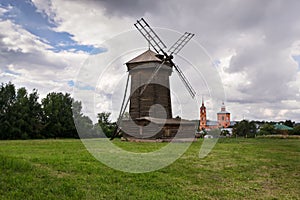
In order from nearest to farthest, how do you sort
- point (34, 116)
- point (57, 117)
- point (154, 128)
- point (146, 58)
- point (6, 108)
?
point (154, 128) → point (146, 58) → point (6, 108) → point (34, 116) → point (57, 117)

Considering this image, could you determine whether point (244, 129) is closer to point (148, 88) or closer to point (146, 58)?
point (148, 88)

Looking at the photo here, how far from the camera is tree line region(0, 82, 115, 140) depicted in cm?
4447

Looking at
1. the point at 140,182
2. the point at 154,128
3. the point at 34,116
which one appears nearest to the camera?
the point at 140,182

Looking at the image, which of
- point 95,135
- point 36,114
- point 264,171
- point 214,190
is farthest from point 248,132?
point 214,190

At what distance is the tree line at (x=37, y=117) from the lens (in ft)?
146

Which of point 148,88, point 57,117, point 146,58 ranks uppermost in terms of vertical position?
point 146,58

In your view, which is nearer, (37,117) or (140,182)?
(140,182)

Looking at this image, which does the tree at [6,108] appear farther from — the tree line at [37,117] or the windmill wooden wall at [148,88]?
the windmill wooden wall at [148,88]

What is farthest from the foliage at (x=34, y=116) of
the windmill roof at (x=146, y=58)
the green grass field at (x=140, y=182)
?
the green grass field at (x=140, y=182)

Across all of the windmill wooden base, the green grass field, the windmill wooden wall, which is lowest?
the green grass field

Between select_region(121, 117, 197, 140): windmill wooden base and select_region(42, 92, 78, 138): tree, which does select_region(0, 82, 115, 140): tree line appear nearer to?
select_region(42, 92, 78, 138): tree

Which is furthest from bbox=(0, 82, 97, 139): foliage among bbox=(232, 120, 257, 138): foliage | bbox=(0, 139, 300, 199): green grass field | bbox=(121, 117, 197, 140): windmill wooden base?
bbox=(232, 120, 257, 138): foliage

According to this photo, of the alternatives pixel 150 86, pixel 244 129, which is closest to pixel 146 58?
pixel 150 86

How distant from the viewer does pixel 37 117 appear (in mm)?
51125
